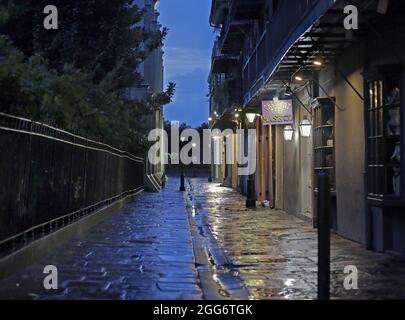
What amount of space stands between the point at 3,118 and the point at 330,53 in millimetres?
6895

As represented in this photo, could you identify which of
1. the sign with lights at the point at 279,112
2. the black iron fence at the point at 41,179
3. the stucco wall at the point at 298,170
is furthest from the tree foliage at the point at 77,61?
the stucco wall at the point at 298,170

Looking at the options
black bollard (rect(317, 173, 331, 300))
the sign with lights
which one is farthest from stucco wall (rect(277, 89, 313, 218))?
black bollard (rect(317, 173, 331, 300))

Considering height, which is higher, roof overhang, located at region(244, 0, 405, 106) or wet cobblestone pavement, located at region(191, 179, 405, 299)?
roof overhang, located at region(244, 0, 405, 106)

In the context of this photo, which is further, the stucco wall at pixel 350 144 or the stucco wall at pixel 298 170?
the stucco wall at pixel 298 170

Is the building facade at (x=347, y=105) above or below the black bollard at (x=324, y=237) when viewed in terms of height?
above

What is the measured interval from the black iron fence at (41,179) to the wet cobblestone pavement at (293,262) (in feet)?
9.83

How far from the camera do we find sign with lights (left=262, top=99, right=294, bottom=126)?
17.3 metres

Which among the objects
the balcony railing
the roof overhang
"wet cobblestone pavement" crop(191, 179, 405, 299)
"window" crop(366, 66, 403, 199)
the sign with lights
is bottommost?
"wet cobblestone pavement" crop(191, 179, 405, 299)

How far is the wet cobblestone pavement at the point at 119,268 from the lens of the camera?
22.4 feet

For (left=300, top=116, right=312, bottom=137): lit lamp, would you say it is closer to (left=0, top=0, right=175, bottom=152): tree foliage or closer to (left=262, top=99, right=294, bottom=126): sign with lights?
(left=262, top=99, right=294, bottom=126): sign with lights

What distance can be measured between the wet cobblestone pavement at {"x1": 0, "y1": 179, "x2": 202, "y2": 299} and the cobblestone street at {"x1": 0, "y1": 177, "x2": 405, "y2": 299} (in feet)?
0.04

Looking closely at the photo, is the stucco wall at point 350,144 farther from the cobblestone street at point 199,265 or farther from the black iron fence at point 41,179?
the black iron fence at point 41,179

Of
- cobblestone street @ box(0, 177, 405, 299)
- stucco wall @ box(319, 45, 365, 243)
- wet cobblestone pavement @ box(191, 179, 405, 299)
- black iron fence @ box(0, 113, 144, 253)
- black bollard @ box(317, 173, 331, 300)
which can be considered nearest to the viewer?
black bollard @ box(317, 173, 331, 300)
